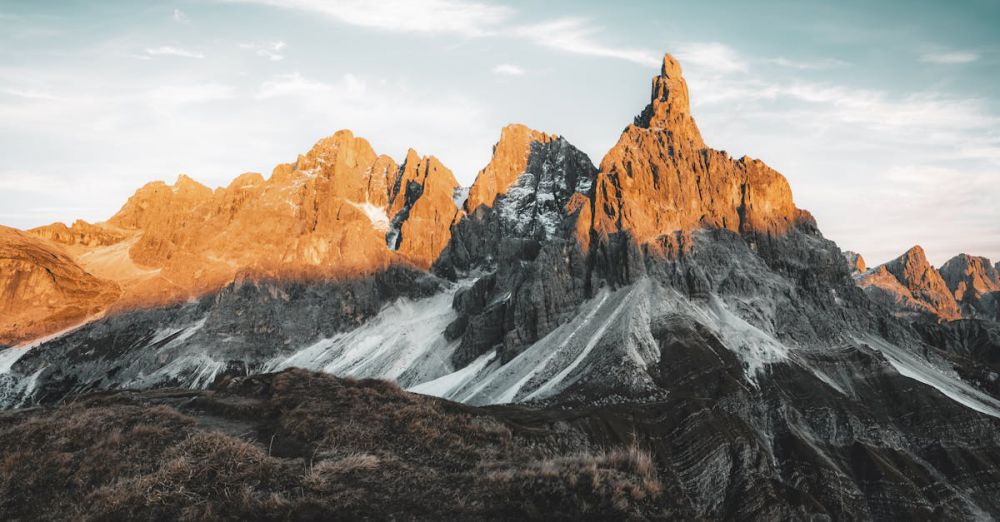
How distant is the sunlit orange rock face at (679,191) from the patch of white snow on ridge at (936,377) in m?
43.3

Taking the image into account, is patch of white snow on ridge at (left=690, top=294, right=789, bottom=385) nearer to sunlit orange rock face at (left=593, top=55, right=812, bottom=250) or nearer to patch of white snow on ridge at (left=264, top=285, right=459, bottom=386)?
sunlit orange rock face at (left=593, top=55, right=812, bottom=250)

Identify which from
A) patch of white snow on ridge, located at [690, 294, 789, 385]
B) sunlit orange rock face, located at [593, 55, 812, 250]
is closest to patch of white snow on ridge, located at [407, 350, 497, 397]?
sunlit orange rock face, located at [593, 55, 812, 250]

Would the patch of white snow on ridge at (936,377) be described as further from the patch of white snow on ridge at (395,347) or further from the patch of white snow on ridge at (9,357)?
the patch of white snow on ridge at (9,357)

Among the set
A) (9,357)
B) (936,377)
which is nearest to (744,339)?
(936,377)

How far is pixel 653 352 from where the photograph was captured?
103 m

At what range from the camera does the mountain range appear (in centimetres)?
6806

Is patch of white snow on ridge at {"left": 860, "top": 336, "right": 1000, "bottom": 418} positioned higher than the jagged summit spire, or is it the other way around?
the jagged summit spire

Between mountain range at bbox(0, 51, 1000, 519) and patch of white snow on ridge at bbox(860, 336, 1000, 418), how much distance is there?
2.91 ft

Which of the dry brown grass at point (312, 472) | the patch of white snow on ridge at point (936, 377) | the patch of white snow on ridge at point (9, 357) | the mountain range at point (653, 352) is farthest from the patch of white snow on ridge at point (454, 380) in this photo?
the patch of white snow on ridge at point (9, 357)

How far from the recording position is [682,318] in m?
113

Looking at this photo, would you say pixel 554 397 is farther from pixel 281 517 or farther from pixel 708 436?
pixel 281 517

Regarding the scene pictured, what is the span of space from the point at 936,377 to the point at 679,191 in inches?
2941

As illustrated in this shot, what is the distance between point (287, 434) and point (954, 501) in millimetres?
97102

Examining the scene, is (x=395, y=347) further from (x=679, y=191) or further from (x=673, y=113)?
(x=673, y=113)
